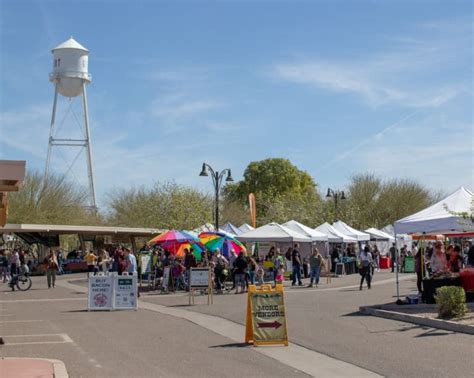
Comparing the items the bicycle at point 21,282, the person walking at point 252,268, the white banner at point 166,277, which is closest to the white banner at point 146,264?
the bicycle at point 21,282

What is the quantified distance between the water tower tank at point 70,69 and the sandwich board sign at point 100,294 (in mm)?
42023

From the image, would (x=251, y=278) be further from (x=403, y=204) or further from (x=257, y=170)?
(x=257, y=170)

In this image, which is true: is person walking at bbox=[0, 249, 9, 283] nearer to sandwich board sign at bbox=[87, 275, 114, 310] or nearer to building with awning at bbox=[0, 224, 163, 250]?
building with awning at bbox=[0, 224, 163, 250]

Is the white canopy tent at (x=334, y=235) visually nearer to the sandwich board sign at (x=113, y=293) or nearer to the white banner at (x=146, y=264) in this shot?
the white banner at (x=146, y=264)

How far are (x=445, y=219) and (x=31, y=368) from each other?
13238mm

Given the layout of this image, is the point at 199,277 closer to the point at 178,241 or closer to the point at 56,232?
the point at 178,241

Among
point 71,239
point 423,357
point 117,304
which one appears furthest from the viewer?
point 71,239

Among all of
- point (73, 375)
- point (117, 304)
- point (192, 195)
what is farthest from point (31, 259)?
point (73, 375)

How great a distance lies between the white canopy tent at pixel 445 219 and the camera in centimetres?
1994

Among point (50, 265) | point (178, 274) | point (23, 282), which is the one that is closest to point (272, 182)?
point (50, 265)

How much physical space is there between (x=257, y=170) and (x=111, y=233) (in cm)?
3355

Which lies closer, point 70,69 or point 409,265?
point 409,265

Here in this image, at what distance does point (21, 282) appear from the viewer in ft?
→ 102

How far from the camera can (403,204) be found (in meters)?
63.6
